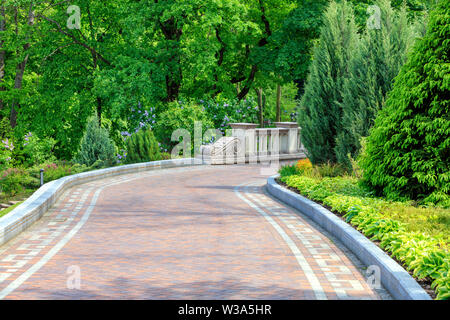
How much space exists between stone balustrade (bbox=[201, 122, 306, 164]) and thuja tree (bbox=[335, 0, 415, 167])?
1052 cm

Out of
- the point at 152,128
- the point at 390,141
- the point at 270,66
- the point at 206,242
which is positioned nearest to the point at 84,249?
the point at 206,242

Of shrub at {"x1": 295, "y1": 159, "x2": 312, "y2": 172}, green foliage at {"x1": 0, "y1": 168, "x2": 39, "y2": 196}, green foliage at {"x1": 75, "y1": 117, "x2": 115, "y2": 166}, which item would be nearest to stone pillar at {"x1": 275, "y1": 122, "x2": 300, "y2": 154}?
green foliage at {"x1": 75, "y1": 117, "x2": 115, "y2": 166}

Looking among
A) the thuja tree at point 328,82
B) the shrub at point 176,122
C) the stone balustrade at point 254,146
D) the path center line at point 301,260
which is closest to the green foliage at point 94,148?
the stone balustrade at point 254,146

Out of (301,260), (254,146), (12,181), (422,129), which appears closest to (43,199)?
(12,181)

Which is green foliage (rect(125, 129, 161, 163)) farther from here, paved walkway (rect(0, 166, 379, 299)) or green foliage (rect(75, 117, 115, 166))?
paved walkway (rect(0, 166, 379, 299))

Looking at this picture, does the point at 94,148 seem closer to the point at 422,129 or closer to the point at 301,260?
the point at 422,129

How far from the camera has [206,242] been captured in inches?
467

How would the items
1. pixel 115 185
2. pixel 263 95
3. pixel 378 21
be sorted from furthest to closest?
pixel 263 95
pixel 115 185
pixel 378 21

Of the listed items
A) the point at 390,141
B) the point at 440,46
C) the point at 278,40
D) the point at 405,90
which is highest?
the point at 278,40

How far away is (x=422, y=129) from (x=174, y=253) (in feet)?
22.3

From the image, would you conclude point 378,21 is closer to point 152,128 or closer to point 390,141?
point 390,141

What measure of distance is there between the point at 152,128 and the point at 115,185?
460 inches

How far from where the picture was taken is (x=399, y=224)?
11.3 m

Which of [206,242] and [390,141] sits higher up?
[390,141]
